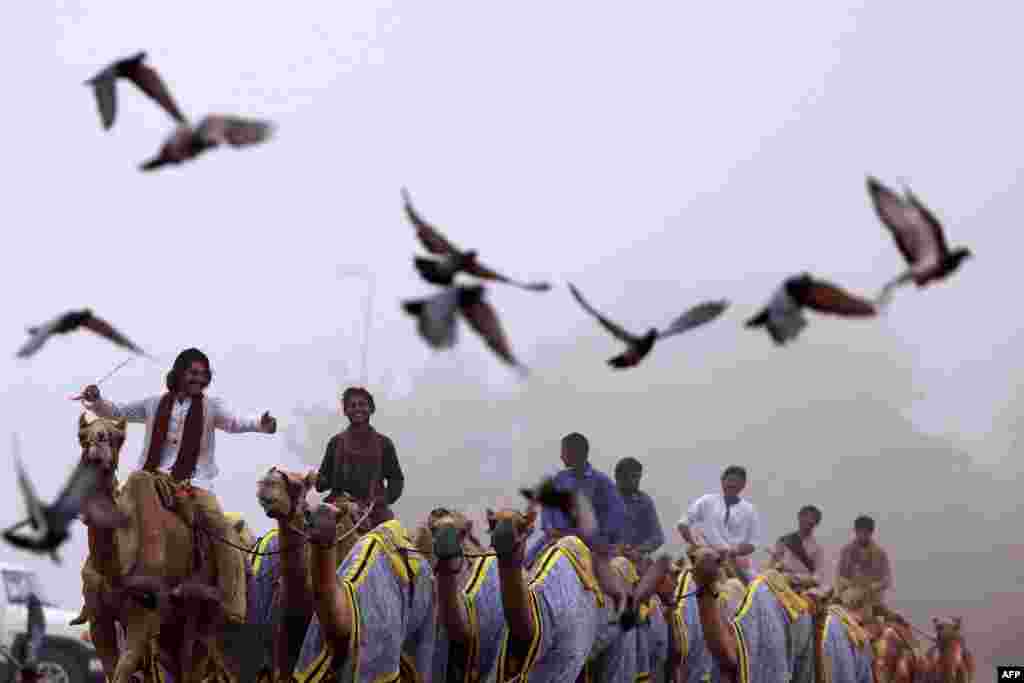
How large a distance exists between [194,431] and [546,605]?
2.32 m

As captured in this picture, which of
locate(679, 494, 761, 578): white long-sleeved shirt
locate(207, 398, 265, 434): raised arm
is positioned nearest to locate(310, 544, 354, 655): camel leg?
locate(207, 398, 265, 434): raised arm

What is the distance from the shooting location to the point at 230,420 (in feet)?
38.0

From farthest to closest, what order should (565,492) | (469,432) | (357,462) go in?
(469,432)
(357,462)
(565,492)

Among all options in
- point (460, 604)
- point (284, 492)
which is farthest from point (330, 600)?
point (460, 604)

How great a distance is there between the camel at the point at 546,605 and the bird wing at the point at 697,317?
18.7ft

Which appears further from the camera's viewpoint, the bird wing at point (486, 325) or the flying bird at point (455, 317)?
the bird wing at point (486, 325)

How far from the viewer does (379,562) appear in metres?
11.2

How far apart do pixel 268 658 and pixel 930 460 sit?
48907mm

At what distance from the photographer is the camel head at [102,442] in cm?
998

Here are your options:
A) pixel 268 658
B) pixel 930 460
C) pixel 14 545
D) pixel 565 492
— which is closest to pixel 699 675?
pixel 268 658

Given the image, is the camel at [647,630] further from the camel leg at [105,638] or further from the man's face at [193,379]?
the camel leg at [105,638]

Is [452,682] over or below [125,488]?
below

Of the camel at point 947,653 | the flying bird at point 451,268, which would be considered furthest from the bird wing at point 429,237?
the camel at point 947,653

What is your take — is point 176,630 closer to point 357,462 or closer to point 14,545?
A: point 357,462
